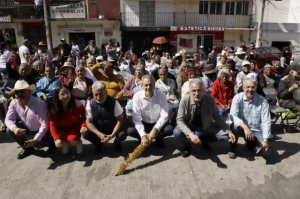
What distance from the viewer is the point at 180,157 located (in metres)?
5.04

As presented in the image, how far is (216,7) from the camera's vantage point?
Result: 26422 mm

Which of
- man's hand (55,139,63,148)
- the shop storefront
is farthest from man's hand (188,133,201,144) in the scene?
the shop storefront

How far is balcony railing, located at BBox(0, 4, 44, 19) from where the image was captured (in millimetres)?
23609

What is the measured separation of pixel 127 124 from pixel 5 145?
2.44 metres

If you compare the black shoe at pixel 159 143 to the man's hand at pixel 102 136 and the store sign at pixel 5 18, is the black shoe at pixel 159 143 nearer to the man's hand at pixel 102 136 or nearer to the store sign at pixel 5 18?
the man's hand at pixel 102 136

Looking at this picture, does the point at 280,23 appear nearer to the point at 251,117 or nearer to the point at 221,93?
the point at 221,93

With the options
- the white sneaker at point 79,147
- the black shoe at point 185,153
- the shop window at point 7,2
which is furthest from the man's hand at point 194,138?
the shop window at point 7,2

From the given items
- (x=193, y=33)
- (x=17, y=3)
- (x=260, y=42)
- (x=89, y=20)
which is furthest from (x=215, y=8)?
(x=17, y=3)

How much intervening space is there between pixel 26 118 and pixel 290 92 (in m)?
5.12

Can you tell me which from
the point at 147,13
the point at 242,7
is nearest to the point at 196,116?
the point at 147,13

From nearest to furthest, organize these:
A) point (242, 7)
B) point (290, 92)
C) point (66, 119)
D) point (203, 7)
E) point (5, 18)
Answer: point (66, 119) → point (290, 92) → point (5, 18) → point (203, 7) → point (242, 7)

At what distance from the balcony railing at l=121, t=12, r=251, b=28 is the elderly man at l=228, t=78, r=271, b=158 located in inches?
836

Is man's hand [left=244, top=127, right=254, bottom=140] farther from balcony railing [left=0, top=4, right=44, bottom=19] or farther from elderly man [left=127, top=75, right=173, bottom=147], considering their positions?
balcony railing [left=0, top=4, right=44, bottom=19]

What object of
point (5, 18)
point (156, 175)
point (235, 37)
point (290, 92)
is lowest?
point (156, 175)
